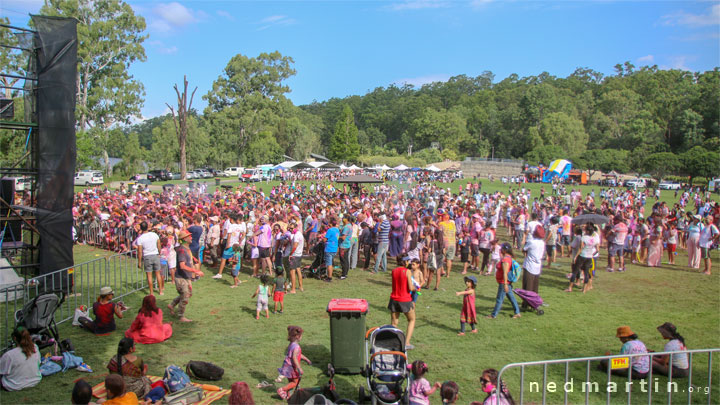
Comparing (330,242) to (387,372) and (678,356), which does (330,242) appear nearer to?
(387,372)

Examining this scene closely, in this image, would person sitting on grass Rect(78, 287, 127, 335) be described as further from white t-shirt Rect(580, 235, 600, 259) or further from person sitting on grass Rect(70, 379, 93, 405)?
white t-shirt Rect(580, 235, 600, 259)

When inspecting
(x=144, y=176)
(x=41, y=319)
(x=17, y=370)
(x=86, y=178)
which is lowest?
(x=17, y=370)

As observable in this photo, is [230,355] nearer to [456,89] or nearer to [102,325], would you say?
[102,325]

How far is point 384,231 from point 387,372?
6.92m

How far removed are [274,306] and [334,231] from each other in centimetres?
252

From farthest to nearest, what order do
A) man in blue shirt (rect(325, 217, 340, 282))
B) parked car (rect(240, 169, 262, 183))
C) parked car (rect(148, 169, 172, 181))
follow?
parked car (rect(148, 169, 172, 181))
parked car (rect(240, 169, 262, 183))
man in blue shirt (rect(325, 217, 340, 282))

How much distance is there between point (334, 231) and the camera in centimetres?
1085

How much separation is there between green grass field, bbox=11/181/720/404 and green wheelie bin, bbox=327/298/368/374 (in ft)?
0.60

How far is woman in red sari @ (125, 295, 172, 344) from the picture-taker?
7.09m

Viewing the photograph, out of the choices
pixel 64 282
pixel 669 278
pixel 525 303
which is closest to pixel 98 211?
pixel 64 282

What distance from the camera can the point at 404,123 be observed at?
12100cm

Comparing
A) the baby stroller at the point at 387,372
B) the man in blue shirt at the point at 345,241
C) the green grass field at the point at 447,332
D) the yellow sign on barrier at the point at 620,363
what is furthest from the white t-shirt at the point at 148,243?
the yellow sign on barrier at the point at 620,363

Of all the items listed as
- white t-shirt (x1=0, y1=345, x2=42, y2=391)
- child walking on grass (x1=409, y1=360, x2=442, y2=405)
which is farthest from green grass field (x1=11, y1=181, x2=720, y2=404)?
child walking on grass (x1=409, y1=360, x2=442, y2=405)

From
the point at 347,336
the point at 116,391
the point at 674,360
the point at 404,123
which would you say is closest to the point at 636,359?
the point at 674,360
